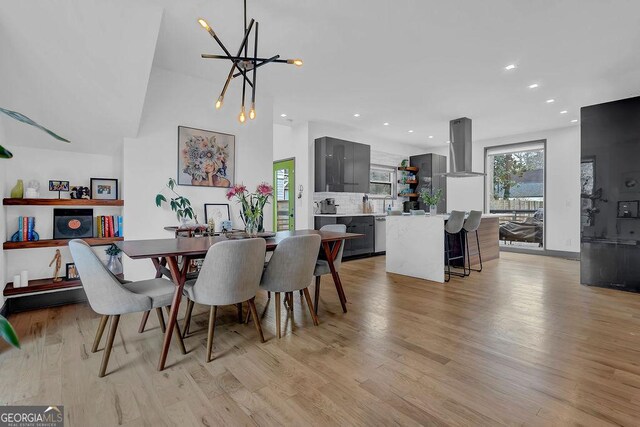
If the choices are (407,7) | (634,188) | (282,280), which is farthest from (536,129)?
(282,280)

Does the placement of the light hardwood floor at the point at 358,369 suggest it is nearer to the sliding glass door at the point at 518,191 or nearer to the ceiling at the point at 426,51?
the ceiling at the point at 426,51

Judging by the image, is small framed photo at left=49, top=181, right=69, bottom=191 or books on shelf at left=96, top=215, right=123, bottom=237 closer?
small framed photo at left=49, top=181, right=69, bottom=191

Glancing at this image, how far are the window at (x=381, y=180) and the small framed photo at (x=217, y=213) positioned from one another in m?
3.96

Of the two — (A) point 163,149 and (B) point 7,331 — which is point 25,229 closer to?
(A) point 163,149

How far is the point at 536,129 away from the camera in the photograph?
6598 mm

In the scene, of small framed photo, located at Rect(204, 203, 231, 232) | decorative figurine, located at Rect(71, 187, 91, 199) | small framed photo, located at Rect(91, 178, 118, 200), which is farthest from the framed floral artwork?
decorative figurine, located at Rect(71, 187, 91, 199)

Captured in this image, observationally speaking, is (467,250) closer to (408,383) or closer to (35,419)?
(408,383)

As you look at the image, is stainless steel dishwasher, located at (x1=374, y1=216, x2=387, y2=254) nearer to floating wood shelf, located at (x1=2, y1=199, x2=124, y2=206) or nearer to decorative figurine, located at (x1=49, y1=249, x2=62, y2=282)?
floating wood shelf, located at (x1=2, y1=199, x2=124, y2=206)

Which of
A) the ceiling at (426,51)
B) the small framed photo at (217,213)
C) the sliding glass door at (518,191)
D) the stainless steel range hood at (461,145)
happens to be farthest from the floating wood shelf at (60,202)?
the sliding glass door at (518,191)

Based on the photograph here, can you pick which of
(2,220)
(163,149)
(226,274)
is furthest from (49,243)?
(226,274)

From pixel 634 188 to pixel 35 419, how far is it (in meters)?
5.97

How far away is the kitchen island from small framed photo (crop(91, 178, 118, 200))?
3.79 m

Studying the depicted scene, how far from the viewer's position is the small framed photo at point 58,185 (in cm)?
349

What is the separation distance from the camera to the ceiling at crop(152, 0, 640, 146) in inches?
107
